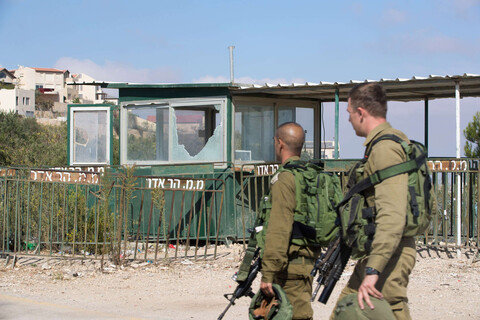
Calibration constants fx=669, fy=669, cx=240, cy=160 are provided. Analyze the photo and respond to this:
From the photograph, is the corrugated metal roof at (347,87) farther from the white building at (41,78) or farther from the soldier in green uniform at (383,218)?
the white building at (41,78)

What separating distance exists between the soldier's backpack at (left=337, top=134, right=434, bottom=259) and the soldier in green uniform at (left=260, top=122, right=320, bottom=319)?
64 cm

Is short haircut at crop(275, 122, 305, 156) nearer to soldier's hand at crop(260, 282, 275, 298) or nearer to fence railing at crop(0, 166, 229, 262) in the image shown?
soldier's hand at crop(260, 282, 275, 298)

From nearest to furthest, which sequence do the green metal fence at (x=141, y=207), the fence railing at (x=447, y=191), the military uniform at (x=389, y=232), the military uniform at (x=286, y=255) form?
the military uniform at (x=389, y=232) < the military uniform at (x=286, y=255) < the green metal fence at (x=141, y=207) < the fence railing at (x=447, y=191)

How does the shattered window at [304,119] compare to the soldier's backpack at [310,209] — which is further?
the shattered window at [304,119]

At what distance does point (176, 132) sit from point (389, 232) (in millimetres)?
9103

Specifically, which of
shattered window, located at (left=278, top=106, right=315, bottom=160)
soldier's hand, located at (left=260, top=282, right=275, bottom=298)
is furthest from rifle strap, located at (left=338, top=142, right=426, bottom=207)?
shattered window, located at (left=278, top=106, right=315, bottom=160)

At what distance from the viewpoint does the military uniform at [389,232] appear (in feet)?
11.1

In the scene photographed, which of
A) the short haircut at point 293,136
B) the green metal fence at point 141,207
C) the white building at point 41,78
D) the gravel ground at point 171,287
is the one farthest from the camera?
the white building at point 41,78

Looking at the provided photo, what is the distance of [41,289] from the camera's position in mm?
8422

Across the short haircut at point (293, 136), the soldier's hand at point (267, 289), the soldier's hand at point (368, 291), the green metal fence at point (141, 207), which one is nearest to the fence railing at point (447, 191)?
the green metal fence at point (141, 207)

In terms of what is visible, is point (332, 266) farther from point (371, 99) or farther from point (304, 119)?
point (304, 119)

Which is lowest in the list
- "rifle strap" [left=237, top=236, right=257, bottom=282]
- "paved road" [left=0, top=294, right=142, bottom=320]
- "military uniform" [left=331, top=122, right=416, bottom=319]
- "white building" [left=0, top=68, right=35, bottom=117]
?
"paved road" [left=0, top=294, right=142, bottom=320]

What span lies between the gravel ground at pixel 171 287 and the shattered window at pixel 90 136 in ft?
9.34

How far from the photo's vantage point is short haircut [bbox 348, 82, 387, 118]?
3.66 meters
